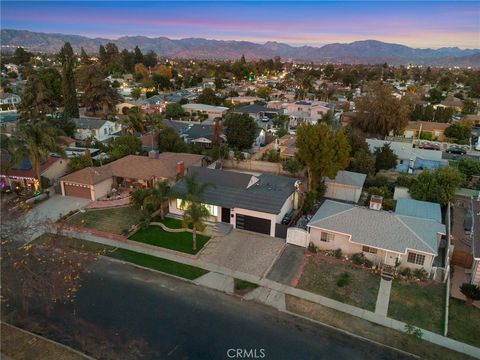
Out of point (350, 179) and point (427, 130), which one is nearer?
point (350, 179)

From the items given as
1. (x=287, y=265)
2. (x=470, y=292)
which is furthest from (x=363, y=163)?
(x=470, y=292)

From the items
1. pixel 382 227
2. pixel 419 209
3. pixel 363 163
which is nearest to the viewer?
pixel 382 227

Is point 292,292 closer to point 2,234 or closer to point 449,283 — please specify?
point 449,283

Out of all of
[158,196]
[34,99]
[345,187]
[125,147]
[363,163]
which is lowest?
[345,187]

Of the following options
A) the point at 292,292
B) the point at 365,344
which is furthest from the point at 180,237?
the point at 365,344

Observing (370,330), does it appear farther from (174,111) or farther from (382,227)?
(174,111)

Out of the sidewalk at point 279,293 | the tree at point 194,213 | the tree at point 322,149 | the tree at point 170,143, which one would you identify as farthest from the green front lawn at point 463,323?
the tree at point 170,143

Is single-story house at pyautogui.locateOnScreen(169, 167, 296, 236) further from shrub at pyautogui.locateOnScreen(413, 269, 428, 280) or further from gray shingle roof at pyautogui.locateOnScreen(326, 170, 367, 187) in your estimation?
shrub at pyautogui.locateOnScreen(413, 269, 428, 280)
